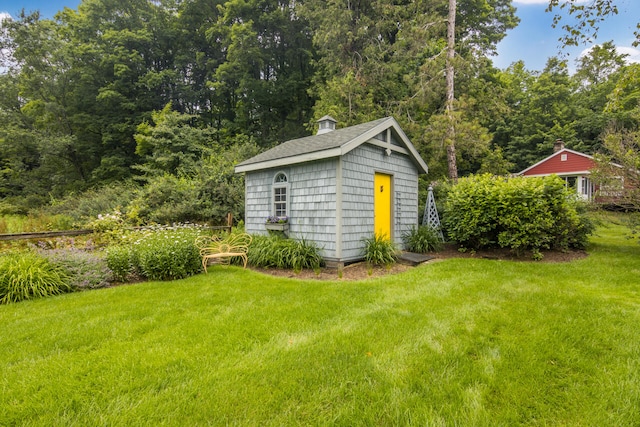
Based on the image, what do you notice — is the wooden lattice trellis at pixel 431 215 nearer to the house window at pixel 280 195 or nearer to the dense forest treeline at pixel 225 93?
the dense forest treeline at pixel 225 93

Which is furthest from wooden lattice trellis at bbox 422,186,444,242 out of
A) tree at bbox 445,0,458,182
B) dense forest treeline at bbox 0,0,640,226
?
dense forest treeline at bbox 0,0,640,226

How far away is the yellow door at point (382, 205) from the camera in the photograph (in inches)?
295

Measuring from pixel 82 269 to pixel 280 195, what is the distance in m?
4.47

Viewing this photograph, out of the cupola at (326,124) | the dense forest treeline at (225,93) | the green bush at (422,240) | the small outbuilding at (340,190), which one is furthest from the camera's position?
the dense forest treeline at (225,93)

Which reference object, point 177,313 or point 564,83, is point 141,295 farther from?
point 564,83

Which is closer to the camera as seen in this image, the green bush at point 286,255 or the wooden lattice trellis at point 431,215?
the green bush at point 286,255

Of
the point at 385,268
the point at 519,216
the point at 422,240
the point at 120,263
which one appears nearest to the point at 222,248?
the point at 120,263

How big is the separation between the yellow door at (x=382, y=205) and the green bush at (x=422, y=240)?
2.34 ft

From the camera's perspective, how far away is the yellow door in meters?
7.48

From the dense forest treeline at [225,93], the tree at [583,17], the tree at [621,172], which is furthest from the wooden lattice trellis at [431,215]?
the tree at [583,17]

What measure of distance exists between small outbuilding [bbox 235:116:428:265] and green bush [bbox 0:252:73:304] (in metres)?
4.25

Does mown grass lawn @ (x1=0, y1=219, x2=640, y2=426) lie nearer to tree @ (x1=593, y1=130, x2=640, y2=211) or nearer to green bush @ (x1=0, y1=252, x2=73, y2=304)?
green bush @ (x1=0, y1=252, x2=73, y2=304)

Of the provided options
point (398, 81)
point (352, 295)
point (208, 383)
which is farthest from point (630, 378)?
point (398, 81)

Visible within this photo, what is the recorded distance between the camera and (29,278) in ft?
15.6
